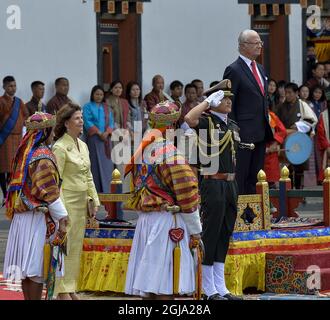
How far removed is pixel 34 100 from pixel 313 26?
23.7 feet

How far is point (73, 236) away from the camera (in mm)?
11359

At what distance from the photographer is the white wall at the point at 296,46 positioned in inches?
953

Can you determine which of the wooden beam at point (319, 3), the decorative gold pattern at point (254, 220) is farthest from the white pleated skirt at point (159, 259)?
the wooden beam at point (319, 3)

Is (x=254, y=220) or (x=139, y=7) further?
(x=139, y=7)

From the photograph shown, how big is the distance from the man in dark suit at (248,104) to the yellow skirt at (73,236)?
221 cm

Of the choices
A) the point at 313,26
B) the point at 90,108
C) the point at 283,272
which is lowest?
the point at 283,272

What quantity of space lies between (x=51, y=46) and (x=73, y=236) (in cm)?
993

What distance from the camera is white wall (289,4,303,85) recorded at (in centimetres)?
2422

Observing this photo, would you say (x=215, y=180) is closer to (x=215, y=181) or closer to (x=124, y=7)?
(x=215, y=181)

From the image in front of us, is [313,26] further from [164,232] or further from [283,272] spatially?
[164,232]

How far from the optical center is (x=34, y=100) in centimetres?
2034

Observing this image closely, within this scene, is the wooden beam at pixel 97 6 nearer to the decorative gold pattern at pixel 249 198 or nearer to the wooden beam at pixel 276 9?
the wooden beam at pixel 276 9

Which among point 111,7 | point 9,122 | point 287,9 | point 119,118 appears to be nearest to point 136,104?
point 119,118

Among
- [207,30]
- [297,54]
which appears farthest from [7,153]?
[297,54]
